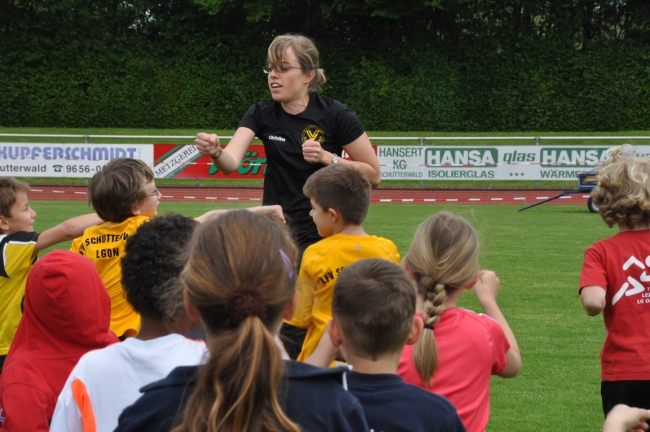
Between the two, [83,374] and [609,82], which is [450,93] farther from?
[83,374]

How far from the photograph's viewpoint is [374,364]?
243 cm

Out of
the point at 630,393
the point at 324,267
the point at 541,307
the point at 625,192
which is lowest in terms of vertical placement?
the point at 541,307

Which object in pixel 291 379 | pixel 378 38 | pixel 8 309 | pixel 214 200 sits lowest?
pixel 214 200

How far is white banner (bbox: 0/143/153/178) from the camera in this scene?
22.2 m

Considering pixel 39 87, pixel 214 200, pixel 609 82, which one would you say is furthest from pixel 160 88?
pixel 609 82

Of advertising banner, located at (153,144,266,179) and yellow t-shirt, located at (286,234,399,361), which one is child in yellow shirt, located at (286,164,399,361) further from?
advertising banner, located at (153,144,266,179)

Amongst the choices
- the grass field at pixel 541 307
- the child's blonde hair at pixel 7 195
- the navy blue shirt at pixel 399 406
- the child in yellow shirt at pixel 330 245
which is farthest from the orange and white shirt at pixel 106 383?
the child's blonde hair at pixel 7 195

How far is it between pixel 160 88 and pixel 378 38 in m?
10.4

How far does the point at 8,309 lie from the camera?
4.66m

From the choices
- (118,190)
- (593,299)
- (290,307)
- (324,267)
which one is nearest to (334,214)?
(324,267)

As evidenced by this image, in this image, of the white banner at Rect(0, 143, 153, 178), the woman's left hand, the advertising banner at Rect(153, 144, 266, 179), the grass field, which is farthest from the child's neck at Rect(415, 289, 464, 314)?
the advertising banner at Rect(153, 144, 266, 179)

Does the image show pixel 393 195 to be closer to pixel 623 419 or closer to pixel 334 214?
pixel 334 214

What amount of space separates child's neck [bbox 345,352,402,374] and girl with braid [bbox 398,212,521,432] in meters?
0.53

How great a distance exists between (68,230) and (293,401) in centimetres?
285
